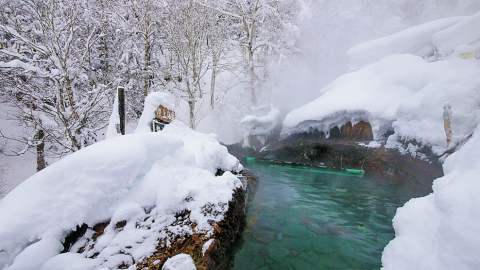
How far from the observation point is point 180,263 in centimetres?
202

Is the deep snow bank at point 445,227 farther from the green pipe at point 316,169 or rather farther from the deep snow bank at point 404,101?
the green pipe at point 316,169

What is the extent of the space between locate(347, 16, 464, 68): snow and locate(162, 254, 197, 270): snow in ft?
52.8

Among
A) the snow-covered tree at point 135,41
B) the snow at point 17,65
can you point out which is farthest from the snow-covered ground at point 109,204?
the snow-covered tree at point 135,41

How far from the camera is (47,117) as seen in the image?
23.7 ft

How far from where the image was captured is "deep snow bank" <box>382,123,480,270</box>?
1.44m

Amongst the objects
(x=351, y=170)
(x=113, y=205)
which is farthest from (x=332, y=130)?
(x=113, y=205)

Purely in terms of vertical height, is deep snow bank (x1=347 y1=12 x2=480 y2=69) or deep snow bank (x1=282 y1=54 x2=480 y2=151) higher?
deep snow bank (x1=347 y1=12 x2=480 y2=69)

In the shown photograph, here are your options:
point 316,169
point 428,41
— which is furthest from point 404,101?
point 428,41

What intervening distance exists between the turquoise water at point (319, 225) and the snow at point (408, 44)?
418 inches

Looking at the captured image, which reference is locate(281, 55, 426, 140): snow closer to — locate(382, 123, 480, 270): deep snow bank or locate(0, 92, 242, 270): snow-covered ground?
locate(382, 123, 480, 270): deep snow bank

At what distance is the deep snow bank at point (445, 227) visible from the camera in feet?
4.73

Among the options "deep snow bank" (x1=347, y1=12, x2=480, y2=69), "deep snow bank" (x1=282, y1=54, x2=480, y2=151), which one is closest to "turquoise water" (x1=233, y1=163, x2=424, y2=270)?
"deep snow bank" (x1=282, y1=54, x2=480, y2=151)

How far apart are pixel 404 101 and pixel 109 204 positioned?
10.7 metres

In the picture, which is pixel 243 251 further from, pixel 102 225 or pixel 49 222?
pixel 49 222
